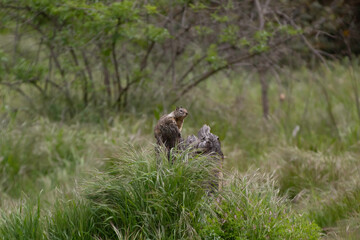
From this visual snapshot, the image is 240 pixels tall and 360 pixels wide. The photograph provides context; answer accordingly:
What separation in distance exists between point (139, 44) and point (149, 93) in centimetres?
105

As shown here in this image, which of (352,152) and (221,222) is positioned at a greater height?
(221,222)

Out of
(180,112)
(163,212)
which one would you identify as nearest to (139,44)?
(180,112)

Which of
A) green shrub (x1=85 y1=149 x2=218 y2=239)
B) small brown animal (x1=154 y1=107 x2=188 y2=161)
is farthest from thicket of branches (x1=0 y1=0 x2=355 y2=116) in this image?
green shrub (x1=85 y1=149 x2=218 y2=239)

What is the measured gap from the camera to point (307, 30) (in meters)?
8.12

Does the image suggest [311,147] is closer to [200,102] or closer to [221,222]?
[200,102]

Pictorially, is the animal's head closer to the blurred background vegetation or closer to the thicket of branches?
the blurred background vegetation

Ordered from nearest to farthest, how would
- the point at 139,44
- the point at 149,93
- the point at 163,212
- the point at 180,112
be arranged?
the point at 163,212 → the point at 180,112 → the point at 139,44 → the point at 149,93

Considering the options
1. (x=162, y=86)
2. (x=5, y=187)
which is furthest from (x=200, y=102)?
(x=5, y=187)

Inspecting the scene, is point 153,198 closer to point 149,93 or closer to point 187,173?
point 187,173

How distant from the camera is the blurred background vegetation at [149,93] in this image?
6.70 meters

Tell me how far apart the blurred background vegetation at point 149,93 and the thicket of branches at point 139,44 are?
1.2 inches

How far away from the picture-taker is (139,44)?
8.77 meters

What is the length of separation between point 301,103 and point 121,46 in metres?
4.37

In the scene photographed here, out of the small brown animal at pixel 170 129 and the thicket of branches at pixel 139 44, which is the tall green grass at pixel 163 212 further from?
the thicket of branches at pixel 139 44
